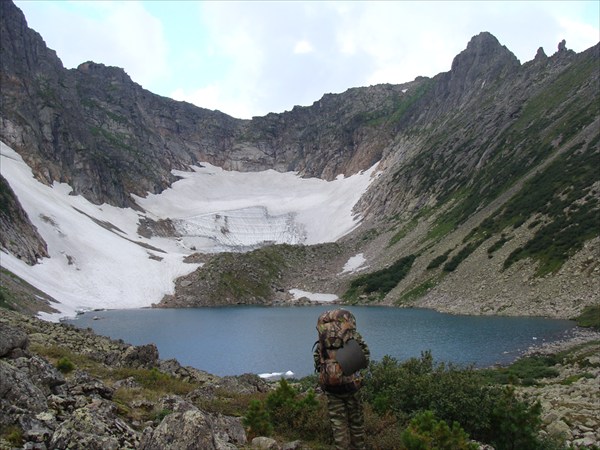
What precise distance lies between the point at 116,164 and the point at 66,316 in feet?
364

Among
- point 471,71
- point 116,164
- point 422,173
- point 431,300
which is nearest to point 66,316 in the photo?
point 431,300

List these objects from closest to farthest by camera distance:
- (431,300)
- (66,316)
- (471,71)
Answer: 1. (66,316)
2. (431,300)
3. (471,71)

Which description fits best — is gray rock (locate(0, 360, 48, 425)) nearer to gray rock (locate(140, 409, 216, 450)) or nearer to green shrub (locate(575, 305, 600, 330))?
gray rock (locate(140, 409, 216, 450))

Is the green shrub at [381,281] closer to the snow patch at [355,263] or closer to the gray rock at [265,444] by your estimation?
the snow patch at [355,263]

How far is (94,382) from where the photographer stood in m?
11.2

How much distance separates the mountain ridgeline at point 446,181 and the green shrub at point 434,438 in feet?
131

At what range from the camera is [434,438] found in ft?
26.8

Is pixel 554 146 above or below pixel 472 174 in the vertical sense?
below

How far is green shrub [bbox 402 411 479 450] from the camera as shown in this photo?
800cm

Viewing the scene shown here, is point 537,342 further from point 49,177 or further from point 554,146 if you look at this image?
point 49,177

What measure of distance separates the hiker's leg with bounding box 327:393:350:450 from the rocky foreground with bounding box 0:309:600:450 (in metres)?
Answer: 1.33

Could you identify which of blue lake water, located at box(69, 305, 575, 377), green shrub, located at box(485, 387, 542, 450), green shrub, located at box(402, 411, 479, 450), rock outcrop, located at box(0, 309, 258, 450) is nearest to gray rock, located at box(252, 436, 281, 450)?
rock outcrop, located at box(0, 309, 258, 450)

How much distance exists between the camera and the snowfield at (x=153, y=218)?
77.8 m

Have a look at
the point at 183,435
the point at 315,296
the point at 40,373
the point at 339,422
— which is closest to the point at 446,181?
the point at 315,296
